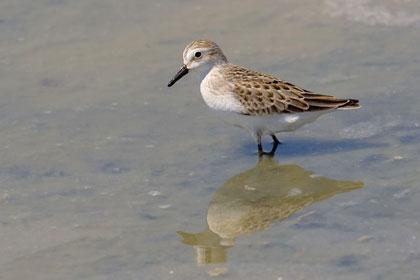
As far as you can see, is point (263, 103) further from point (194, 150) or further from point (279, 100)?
point (194, 150)

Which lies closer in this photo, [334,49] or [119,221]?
[119,221]

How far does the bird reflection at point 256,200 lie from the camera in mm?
7973

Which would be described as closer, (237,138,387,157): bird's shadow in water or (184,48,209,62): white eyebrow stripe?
(237,138,387,157): bird's shadow in water

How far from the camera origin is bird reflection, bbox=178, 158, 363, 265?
314 inches

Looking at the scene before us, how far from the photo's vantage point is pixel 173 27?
13703mm

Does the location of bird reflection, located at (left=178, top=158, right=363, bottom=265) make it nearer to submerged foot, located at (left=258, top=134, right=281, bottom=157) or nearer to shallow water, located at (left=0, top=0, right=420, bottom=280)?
shallow water, located at (left=0, top=0, right=420, bottom=280)

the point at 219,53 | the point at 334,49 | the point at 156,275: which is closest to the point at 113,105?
the point at 219,53

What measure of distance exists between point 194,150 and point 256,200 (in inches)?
57.1

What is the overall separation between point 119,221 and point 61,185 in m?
1.18

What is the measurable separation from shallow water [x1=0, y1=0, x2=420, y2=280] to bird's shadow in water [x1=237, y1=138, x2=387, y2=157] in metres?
0.03

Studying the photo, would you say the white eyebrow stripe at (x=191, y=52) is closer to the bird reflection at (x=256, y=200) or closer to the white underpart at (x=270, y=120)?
the white underpart at (x=270, y=120)

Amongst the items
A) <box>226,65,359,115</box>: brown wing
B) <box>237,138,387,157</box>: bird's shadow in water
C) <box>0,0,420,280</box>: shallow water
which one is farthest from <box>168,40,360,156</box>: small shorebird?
<box>0,0,420,280</box>: shallow water

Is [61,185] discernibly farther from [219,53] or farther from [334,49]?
[334,49]

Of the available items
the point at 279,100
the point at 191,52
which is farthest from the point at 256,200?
the point at 191,52
